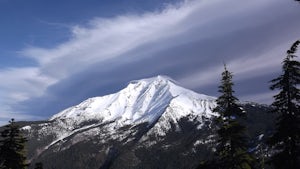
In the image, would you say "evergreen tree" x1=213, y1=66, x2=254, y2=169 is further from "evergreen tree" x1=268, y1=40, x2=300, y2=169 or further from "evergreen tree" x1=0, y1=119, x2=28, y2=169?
"evergreen tree" x1=0, y1=119, x2=28, y2=169

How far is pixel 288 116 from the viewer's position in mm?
36219

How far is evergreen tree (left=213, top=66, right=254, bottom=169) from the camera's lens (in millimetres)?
38375

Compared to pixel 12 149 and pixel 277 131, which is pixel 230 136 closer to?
pixel 277 131

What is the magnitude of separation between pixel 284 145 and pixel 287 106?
293cm

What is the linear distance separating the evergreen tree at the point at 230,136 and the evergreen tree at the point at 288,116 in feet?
9.15

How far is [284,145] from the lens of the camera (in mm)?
36531

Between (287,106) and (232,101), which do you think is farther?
(232,101)

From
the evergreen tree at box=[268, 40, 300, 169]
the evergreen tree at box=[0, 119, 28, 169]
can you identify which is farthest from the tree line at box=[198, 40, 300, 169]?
the evergreen tree at box=[0, 119, 28, 169]

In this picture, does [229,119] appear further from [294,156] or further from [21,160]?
[21,160]

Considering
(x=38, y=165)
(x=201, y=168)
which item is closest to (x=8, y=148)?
(x=38, y=165)

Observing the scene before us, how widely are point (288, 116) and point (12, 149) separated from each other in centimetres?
2665

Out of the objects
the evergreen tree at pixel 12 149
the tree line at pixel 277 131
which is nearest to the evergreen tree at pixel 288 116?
the tree line at pixel 277 131

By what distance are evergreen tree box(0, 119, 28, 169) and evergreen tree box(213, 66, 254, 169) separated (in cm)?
2020

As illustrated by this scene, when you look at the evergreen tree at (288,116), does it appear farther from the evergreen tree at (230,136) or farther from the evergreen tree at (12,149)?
the evergreen tree at (12,149)
